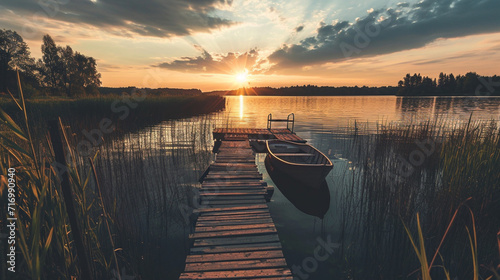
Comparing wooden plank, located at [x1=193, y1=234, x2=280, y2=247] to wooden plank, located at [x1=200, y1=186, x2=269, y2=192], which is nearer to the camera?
wooden plank, located at [x1=193, y1=234, x2=280, y2=247]

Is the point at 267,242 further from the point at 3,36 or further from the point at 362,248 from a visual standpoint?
the point at 3,36

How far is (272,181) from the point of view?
11.2m

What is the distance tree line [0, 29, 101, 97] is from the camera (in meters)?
48.8

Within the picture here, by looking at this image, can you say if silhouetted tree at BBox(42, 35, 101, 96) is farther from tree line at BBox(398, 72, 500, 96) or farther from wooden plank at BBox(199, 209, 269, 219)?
tree line at BBox(398, 72, 500, 96)

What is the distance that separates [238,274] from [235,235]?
1150mm


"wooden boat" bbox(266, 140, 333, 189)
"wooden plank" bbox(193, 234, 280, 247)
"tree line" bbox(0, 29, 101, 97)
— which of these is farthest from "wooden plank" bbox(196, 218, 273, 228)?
"tree line" bbox(0, 29, 101, 97)

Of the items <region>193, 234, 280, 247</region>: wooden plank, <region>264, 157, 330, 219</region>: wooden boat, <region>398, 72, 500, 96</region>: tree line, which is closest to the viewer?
<region>193, 234, 280, 247</region>: wooden plank

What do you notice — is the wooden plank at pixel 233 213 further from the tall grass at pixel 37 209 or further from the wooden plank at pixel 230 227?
the tall grass at pixel 37 209

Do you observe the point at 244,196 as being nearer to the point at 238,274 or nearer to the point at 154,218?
the point at 154,218

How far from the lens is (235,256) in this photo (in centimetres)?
443

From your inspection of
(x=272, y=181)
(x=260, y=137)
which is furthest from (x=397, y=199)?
(x=260, y=137)

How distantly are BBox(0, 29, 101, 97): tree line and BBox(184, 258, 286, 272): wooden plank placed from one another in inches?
2463

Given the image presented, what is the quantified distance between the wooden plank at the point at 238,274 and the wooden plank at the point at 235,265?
8 cm

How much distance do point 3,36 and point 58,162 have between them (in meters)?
68.4
